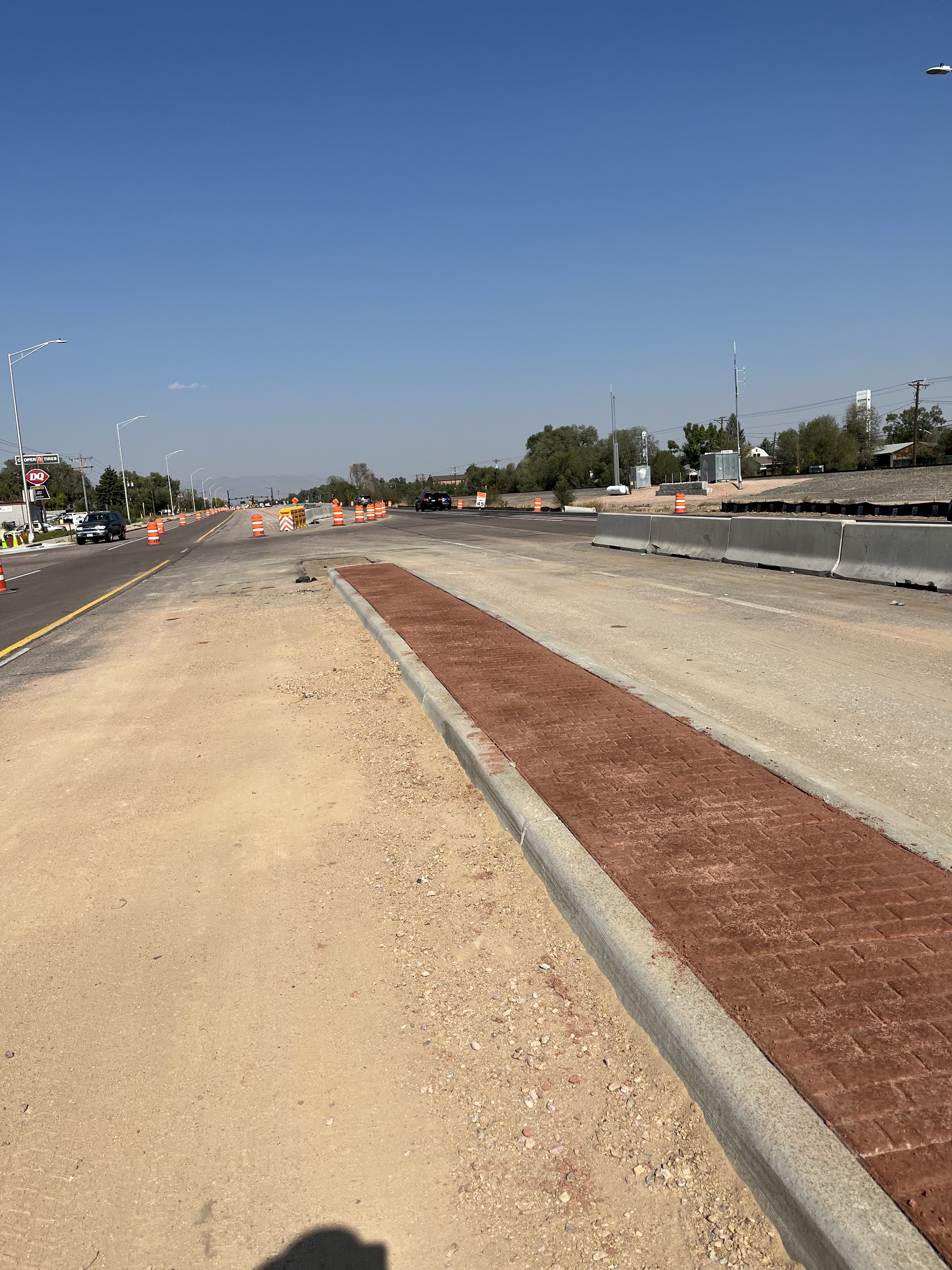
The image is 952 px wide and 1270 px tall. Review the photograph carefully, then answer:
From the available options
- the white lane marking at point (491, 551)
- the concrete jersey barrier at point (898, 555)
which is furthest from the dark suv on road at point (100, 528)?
the concrete jersey barrier at point (898, 555)

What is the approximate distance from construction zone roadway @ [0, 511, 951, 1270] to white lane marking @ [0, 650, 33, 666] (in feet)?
12.0

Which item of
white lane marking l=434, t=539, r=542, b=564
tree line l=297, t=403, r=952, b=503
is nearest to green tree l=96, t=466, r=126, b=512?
tree line l=297, t=403, r=952, b=503

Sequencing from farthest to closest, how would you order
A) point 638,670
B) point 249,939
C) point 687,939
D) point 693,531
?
point 693,531 < point 638,670 < point 249,939 < point 687,939

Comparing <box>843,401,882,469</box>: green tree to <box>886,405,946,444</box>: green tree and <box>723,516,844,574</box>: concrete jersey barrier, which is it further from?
<box>723,516,844,574</box>: concrete jersey barrier

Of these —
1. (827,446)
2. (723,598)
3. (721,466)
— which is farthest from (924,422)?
(723,598)

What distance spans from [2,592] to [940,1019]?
22479mm

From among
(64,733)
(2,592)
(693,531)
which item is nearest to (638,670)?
(64,733)

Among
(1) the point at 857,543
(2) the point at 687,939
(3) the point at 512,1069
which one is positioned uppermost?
(1) the point at 857,543

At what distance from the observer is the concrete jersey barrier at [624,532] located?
2303 cm

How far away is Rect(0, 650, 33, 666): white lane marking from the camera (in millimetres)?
11639

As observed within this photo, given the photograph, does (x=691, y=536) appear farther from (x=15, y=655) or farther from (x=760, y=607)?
(x=15, y=655)

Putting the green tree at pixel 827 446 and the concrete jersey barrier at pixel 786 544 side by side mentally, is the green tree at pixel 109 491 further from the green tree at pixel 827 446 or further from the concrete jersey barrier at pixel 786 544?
the concrete jersey barrier at pixel 786 544

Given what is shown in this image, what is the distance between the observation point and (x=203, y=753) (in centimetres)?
691

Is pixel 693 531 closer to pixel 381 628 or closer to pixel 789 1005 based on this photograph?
pixel 381 628
